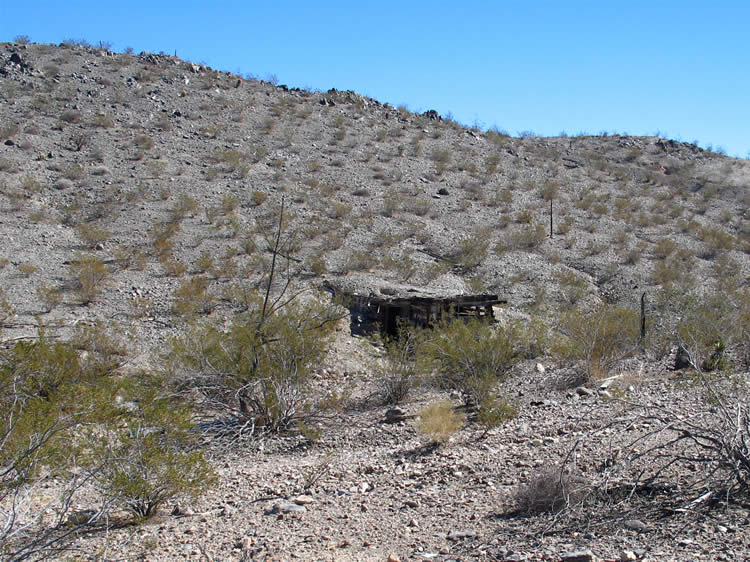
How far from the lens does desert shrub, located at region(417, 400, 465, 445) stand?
28.6 ft

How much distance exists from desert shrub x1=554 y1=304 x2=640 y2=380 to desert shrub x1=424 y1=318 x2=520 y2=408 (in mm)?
1194

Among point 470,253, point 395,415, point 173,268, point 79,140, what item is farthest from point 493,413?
point 79,140

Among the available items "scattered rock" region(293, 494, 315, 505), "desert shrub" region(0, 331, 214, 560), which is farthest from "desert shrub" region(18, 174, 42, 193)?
"scattered rock" region(293, 494, 315, 505)

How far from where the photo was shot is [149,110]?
96.2 ft

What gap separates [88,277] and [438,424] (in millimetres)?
11016

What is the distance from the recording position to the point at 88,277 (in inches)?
643

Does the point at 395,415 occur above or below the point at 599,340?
below

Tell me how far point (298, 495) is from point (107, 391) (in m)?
3.39

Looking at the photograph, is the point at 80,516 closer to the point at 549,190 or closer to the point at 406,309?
the point at 406,309

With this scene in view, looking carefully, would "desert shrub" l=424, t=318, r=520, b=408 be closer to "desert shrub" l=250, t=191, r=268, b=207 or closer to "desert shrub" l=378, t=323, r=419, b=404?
"desert shrub" l=378, t=323, r=419, b=404

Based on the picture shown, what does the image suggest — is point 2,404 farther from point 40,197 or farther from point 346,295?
point 40,197

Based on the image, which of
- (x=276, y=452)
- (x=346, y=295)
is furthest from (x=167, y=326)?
(x=276, y=452)

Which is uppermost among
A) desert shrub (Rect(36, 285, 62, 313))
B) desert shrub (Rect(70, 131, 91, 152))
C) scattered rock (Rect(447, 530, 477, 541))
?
desert shrub (Rect(70, 131, 91, 152))

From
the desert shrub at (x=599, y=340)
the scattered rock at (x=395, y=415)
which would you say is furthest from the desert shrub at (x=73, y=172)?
the desert shrub at (x=599, y=340)
